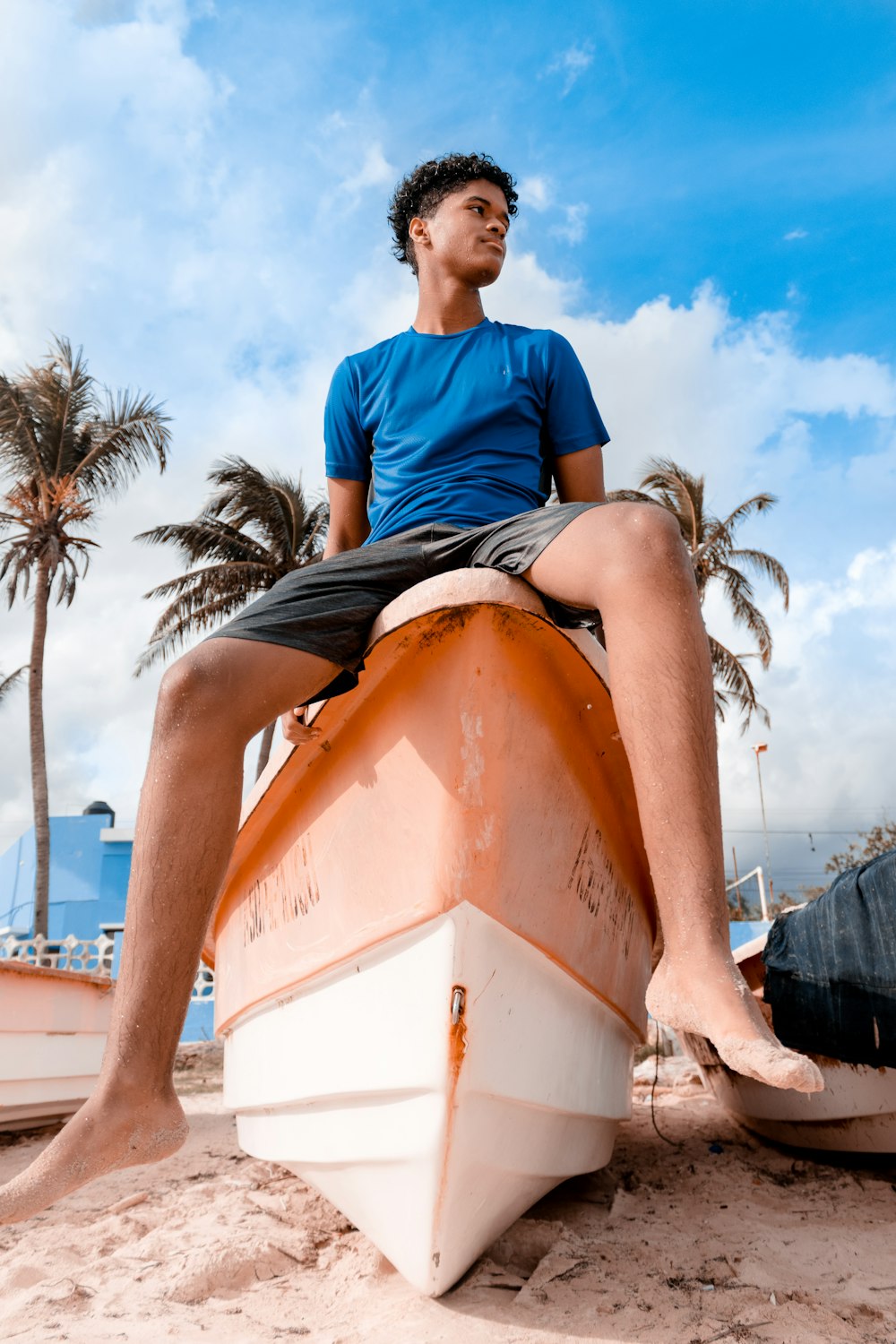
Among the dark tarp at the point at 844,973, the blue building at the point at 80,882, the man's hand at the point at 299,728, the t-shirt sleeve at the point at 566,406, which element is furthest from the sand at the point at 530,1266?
the blue building at the point at 80,882

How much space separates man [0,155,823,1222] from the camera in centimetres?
149

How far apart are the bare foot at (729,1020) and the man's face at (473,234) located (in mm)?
1869

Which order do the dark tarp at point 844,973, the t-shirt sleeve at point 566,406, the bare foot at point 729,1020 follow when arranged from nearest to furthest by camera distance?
1. the bare foot at point 729,1020
2. the dark tarp at point 844,973
3. the t-shirt sleeve at point 566,406

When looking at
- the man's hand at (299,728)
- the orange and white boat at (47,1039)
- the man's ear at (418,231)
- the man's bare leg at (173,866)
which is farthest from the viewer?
the orange and white boat at (47,1039)

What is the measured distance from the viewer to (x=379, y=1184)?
1.94 metres

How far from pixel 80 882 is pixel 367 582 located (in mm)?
23808

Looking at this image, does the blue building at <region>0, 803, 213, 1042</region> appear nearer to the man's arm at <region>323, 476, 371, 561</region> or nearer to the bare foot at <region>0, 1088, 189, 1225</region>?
the man's arm at <region>323, 476, 371, 561</region>

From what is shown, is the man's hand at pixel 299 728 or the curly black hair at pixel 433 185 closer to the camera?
the man's hand at pixel 299 728

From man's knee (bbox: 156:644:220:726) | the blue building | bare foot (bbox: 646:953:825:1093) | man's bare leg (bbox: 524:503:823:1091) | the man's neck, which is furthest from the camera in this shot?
the blue building

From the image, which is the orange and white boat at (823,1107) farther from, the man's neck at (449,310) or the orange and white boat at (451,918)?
the man's neck at (449,310)

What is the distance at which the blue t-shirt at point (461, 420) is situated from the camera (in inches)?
85.7

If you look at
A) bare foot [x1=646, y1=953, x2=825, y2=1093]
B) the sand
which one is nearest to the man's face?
bare foot [x1=646, y1=953, x2=825, y2=1093]

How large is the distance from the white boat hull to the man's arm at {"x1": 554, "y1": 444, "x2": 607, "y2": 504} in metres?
1.20

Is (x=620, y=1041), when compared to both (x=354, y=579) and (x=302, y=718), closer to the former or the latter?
(x=302, y=718)
